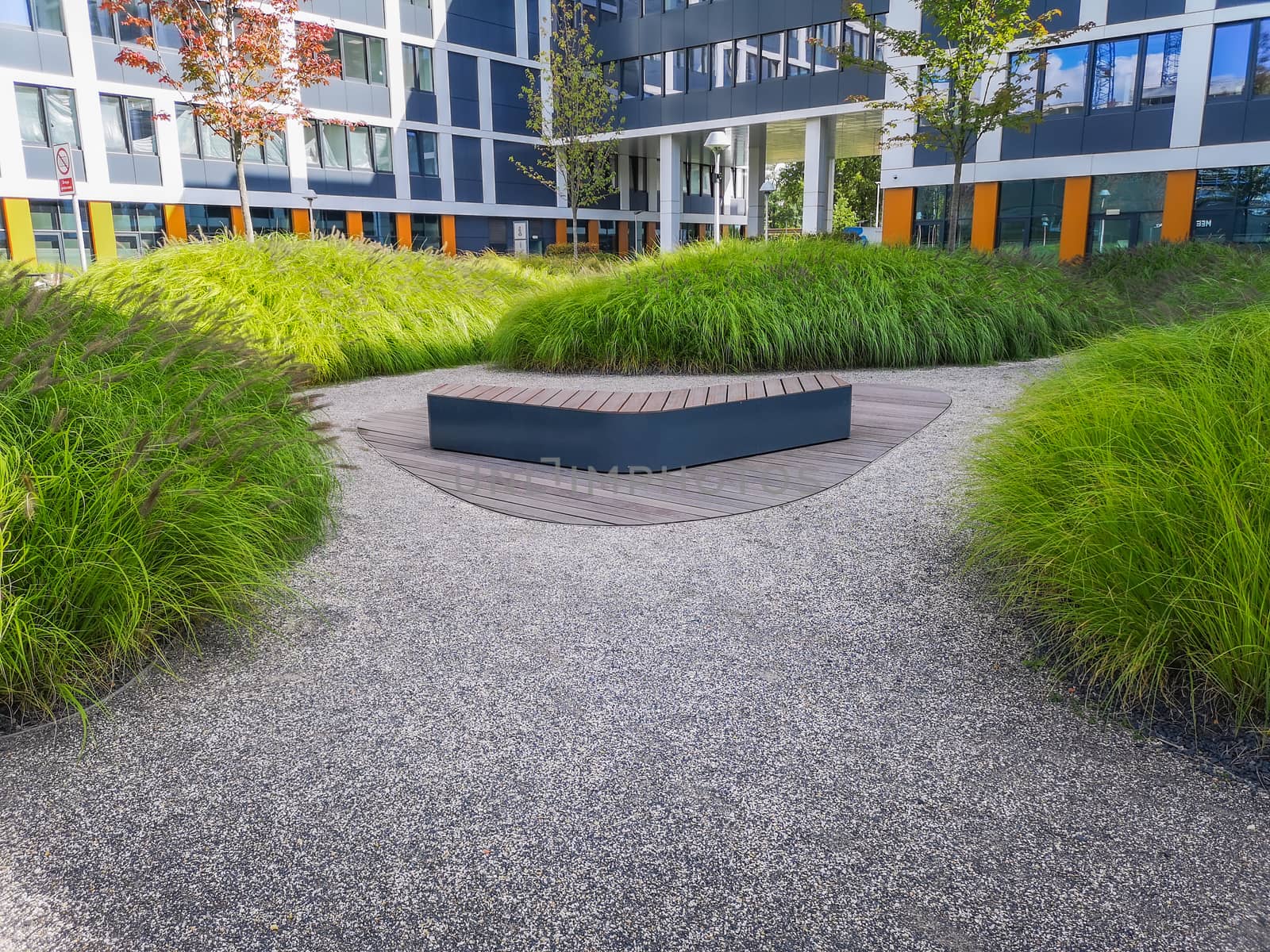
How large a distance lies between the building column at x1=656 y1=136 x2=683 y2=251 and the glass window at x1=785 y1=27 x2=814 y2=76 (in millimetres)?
5044

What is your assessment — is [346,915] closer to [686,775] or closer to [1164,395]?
[686,775]

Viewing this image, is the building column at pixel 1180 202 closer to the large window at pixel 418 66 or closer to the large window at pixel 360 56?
the large window at pixel 418 66

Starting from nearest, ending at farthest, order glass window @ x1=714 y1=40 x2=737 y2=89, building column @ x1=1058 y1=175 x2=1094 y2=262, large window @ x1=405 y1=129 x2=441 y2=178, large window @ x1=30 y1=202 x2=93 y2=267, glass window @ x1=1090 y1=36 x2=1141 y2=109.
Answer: glass window @ x1=1090 y1=36 x2=1141 y2=109
building column @ x1=1058 y1=175 x2=1094 y2=262
large window @ x1=30 y1=202 x2=93 y2=267
glass window @ x1=714 y1=40 x2=737 y2=89
large window @ x1=405 y1=129 x2=441 y2=178

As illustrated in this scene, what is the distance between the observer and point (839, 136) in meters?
33.5

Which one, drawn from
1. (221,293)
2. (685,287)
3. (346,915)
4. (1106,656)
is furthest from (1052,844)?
(221,293)

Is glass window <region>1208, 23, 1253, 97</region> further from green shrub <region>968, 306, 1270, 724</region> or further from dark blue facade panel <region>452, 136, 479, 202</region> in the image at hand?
dark blue facade panel <region>452, 136, 479, 202</region>

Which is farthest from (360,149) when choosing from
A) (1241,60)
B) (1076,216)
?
(1241,60)

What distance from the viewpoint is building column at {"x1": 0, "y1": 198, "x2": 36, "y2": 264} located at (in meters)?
22.6

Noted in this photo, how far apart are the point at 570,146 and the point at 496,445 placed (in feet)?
82.9

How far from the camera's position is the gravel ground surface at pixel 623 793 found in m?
1.90

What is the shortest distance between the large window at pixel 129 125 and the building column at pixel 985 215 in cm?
2360

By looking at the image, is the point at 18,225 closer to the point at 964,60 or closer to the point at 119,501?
the point at 964,60

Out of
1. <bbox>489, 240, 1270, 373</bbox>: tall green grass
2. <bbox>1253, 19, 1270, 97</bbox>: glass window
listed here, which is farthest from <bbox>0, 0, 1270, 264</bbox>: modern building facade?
<bbox>489, 240, 1270, 373</bbox>: tall green grass

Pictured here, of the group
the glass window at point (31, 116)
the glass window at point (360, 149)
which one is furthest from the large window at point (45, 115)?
the glass window at point (360, 149)
